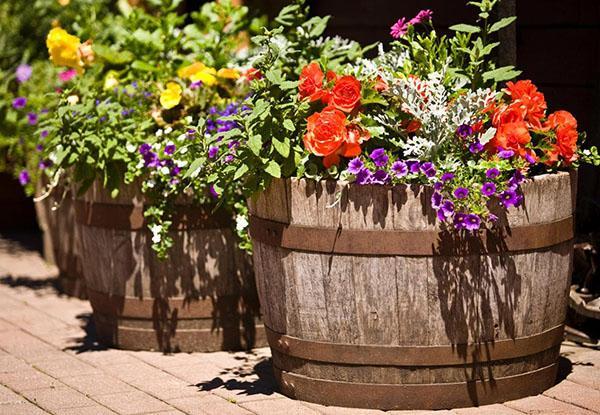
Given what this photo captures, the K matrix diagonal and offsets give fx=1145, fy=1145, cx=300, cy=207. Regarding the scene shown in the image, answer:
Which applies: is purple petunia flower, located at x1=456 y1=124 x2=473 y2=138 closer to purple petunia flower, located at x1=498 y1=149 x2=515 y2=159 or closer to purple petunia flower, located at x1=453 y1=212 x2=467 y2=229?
purple petunia flower, located at x1=498 y1=149 x2=515 y2=159

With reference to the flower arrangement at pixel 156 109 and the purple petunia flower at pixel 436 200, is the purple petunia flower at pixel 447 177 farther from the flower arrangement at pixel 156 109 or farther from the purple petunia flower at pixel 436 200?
the flower arrangement at pixel 156 109

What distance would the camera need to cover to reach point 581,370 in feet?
15.6

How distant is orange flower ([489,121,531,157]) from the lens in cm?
412

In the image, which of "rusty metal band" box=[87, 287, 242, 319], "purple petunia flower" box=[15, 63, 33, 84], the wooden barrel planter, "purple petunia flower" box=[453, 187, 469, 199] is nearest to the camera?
"purple petunia flower" box=[453, 187, 469, 199]

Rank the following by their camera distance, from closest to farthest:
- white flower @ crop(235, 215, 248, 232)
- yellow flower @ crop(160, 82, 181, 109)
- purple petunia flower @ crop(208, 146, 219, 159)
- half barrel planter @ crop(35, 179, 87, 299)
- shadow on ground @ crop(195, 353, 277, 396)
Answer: shadow on ground @ crop(195, 353, 277, 396), purple petunia flower @ crop(208, 146, 219, 159), white flower @ crop(235, 215, 248, 232), yellow flower @ crop(160, 82, 181, 109), half barrel planter @ crop(35, 179, 87, 299)

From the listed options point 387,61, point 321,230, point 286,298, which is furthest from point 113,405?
point 387,61

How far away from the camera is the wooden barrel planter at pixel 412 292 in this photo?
4070mm

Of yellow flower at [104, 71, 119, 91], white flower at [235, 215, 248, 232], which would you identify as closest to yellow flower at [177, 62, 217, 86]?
yellow flower at [104, 71, 119, 91]

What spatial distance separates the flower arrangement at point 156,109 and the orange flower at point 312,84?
Result: 35 cm

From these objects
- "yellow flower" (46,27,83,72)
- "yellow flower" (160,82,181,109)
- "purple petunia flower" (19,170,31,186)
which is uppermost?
"yellow flower" (46,27,83,72)

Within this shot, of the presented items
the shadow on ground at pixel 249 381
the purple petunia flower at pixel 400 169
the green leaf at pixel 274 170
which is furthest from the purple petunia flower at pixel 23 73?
the purple petunia flower at pixel 400 169

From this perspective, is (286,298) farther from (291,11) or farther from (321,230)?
(291,11)

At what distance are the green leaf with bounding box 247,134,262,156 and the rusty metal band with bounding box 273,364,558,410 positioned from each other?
0.89 meters

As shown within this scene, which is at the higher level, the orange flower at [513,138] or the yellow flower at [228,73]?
the yellow flower at [228,73]
